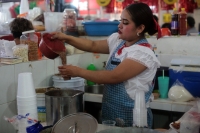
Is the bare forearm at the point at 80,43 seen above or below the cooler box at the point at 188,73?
above

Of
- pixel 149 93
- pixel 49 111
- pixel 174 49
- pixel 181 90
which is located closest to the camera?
pixel 49 111

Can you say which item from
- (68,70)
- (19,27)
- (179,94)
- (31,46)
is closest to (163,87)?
(179,94)

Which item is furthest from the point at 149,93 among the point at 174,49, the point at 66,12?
the point at 66,12

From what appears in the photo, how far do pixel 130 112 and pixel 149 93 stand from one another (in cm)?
18

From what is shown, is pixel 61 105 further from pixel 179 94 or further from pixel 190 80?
pixel 190 80

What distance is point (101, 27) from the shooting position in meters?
2.95

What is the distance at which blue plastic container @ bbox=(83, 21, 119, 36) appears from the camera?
9.59 ft

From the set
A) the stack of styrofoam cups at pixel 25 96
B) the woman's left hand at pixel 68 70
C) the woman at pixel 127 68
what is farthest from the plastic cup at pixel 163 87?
the stack of styrofoam cups at pixel 25 96

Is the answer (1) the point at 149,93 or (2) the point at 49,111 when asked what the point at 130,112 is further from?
(2) the point at 49,111

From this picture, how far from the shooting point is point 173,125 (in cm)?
165

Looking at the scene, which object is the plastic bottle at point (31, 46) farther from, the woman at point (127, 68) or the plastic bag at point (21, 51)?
the woman at point (127, 68)

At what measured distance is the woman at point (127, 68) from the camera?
70.5 inches

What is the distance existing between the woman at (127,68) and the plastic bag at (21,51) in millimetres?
388

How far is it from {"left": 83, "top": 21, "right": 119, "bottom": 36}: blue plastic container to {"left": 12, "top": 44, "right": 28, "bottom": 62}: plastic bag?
90 cm
